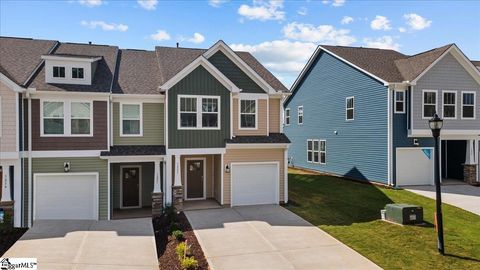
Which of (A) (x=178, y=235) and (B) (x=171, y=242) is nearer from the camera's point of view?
(B) (x=171, y=242)

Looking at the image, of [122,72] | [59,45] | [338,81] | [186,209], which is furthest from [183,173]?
[338,81]

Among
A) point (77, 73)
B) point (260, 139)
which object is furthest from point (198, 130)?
point (77, 73)

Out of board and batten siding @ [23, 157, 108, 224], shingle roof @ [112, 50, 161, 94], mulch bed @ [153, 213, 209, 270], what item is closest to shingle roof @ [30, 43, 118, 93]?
shingle roof @ [112, 50, 161, 94]

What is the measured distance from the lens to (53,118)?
14805 millimetres

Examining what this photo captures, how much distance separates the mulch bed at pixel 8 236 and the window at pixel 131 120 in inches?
222

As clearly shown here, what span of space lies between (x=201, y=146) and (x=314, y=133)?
46.9 feet

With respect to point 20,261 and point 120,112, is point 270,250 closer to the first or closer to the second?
point 20,261

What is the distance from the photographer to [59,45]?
19953mm

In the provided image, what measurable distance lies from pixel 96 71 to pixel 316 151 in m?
18.1

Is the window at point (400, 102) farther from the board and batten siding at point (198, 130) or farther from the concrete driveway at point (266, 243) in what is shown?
the board and batten siding at point (198, 130)

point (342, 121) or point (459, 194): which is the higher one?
point (342, 121)

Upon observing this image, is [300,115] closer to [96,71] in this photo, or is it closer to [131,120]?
[131,120]

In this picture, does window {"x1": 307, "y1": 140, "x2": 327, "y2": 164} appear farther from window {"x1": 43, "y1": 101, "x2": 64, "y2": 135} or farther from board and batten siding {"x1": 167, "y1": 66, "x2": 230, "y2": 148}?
window {"x1": 43, "y1": 101, "x2": 64, "y2": 135}

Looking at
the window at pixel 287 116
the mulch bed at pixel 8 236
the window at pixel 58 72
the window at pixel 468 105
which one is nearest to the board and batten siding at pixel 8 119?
the window at pixel 58 72
